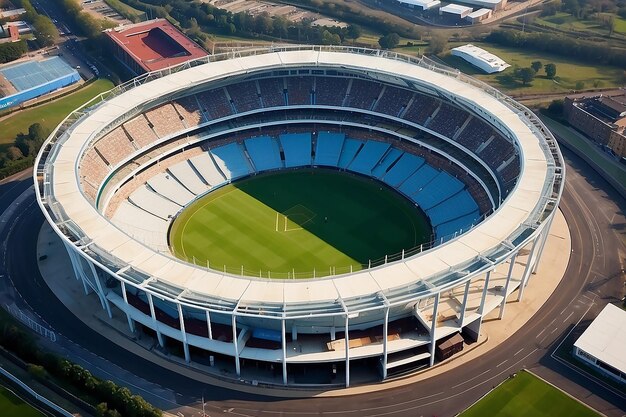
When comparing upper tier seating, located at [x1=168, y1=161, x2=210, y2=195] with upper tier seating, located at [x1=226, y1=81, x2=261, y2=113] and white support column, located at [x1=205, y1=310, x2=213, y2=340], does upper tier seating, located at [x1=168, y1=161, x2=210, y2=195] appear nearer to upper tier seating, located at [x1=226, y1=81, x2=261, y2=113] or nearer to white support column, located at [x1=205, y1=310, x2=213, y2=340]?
upper tier seating, located at [x1=226, y1=81, x2=261, y2=113]

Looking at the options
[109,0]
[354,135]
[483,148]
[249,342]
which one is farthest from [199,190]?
[109,0]

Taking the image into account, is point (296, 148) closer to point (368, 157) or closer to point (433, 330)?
point (368, 157)

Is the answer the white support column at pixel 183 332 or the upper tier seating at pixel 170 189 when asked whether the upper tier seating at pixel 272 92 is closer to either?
the upper tier seating at pixel 170 189

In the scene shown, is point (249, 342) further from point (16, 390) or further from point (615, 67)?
point (615, 67)

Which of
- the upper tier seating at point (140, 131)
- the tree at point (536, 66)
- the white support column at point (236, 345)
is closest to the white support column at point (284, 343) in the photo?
the white support column at point (236, 345)

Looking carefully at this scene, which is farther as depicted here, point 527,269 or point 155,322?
point 527,269

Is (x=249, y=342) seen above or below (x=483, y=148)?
below

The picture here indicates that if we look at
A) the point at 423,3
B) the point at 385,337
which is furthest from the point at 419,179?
the point at 423,3

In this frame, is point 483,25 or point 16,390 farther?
point 483,25
